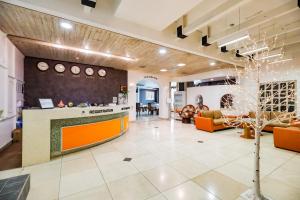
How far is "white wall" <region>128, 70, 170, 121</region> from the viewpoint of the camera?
28.2 ft

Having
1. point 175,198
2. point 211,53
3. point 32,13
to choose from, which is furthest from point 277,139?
point 32,13

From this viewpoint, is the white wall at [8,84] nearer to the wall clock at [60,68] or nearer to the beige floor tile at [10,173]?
the wall clock at [60,68]

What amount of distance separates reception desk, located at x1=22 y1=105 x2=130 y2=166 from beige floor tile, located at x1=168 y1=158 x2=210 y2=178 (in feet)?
8.03

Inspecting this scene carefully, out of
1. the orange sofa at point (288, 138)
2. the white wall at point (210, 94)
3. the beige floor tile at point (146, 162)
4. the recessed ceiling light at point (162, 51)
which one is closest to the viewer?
the beige floor tile at point (146, 162)

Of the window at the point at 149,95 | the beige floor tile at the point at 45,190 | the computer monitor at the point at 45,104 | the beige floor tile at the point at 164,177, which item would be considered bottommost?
the beige floor tile at the point at 45,190

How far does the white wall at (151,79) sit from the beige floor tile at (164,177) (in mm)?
6000

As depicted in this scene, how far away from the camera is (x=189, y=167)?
290cm

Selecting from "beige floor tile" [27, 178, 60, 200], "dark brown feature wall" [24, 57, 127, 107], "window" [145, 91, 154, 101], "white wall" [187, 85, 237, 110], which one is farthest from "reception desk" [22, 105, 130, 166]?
"window" [145, 91, 154, 101]

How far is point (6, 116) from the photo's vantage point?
4008 mm

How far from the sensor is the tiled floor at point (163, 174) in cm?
211

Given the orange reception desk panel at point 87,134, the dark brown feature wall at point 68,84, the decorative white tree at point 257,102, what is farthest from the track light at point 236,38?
the dark brown feature wall at point 68,84

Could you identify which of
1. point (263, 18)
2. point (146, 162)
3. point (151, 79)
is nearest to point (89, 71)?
point (151, 79)

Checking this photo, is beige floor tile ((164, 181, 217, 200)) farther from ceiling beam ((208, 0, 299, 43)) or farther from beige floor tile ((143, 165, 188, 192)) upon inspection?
ceiling beam ((208, 0, 299, 43))

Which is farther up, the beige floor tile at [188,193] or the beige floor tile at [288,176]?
the beige floor tile at [288,176]
